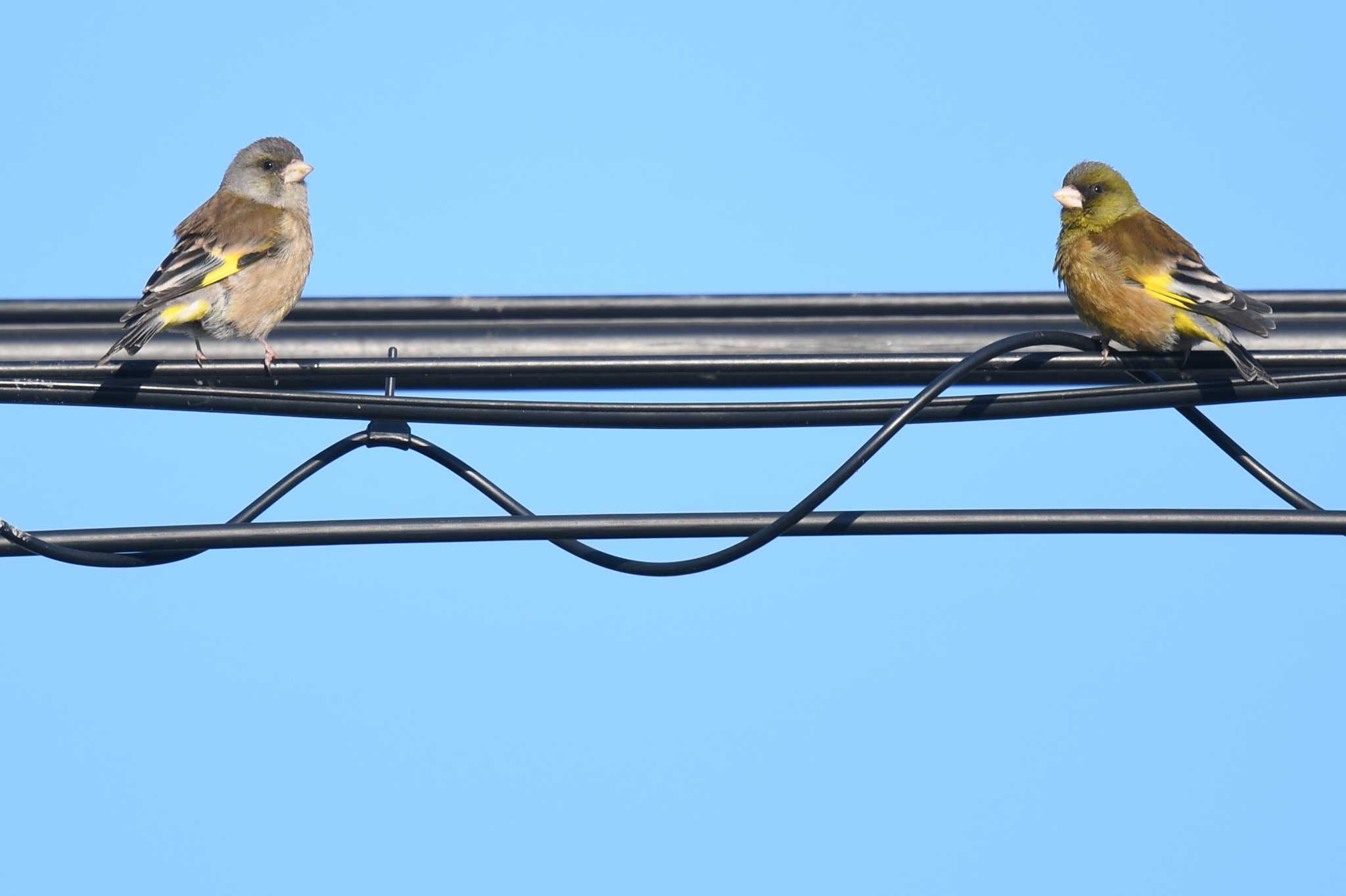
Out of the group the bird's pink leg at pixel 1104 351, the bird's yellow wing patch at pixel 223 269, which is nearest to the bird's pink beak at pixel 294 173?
the bird's yellow wing patch at pixel 223 269

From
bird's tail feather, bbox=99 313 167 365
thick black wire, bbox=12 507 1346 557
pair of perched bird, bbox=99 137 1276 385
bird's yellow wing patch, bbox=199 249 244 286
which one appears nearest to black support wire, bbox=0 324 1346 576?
thick black wire, bbox=12 507 1346 557

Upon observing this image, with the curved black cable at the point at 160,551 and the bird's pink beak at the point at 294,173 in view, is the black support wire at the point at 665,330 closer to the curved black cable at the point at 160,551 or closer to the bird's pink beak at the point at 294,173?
the curved black cable at the point at 160,551

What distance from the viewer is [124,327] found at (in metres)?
5.78

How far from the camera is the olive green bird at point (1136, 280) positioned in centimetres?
668

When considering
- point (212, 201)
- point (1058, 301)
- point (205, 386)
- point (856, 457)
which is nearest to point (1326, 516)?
point (856, 457)

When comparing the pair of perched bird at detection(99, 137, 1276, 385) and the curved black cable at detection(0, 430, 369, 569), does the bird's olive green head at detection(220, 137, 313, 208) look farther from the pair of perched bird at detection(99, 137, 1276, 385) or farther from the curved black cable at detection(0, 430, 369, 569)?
the curved black cable at detection(0, 430, 369, 569)

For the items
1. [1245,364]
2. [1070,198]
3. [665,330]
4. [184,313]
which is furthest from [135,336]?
[1070,198]

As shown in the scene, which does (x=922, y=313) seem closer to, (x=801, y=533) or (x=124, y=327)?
(x=801, y=533)

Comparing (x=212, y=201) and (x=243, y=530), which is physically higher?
(x=212, y=201)

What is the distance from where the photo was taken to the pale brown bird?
753 centimetres

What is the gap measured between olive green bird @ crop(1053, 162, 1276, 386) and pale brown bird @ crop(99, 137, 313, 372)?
12.7 feet

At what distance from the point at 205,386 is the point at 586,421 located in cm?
126

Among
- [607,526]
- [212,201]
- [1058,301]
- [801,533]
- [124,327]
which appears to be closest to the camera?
[607,526]

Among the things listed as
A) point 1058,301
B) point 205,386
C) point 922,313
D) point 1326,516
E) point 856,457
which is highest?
point 1058,301
